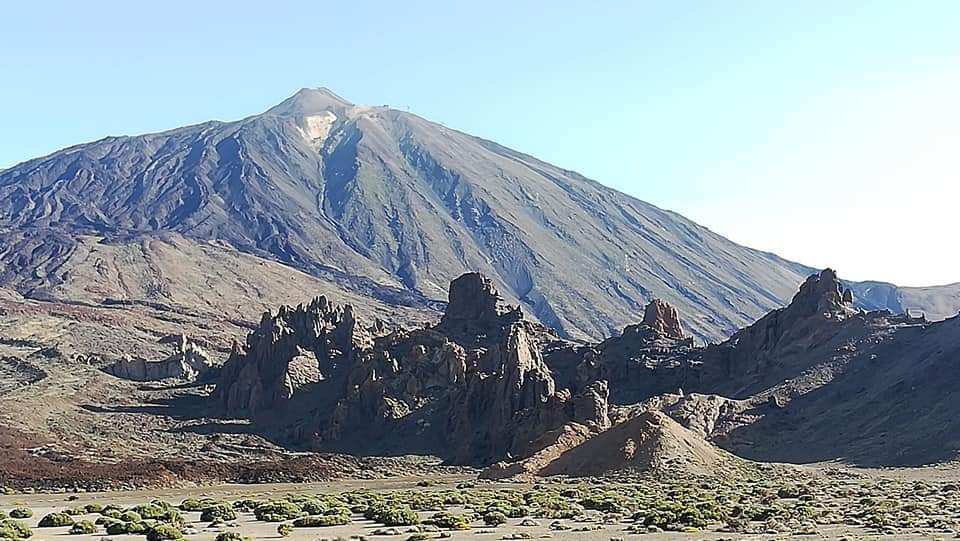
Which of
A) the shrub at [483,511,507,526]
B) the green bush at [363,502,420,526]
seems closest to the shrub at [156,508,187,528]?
the green bush at [363,502,420,526]

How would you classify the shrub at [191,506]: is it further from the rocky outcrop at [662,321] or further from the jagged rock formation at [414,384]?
the rocky outcrop at [662,321]

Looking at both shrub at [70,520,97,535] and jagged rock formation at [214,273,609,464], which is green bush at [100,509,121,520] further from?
jagged rock formation at [214,273,609,464]

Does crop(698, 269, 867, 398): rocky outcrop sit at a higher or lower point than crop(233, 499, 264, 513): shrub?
higher

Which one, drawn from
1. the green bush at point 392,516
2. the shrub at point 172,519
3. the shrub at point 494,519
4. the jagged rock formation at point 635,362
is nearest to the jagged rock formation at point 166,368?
the jagged rock formation at point 635,362

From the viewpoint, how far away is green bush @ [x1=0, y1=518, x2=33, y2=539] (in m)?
30.4

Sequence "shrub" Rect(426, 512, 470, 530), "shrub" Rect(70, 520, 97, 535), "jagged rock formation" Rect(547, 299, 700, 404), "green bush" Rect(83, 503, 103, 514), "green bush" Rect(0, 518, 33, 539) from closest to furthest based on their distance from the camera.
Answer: "green bush" Rect(0, 518, 33, 539) → "shrub" Rect(70, 520, 97, 535) → "shrub" Rect(426, 512, 470, 530) → "green bush" Rect(83, 503, 103, 514) → "jagged rock formation" Rect(547, 299, 700, 404)

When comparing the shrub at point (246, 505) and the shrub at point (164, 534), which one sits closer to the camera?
the shrub at point (164, 534)

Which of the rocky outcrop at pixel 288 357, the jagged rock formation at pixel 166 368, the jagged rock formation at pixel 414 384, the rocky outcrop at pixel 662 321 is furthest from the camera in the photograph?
the jagged rock formation at pixel 166 368

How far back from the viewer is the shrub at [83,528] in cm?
3378

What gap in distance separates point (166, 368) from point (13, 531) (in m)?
99.5

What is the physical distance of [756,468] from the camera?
66.1 metres

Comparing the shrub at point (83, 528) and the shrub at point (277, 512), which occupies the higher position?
the shrub at point (277, 512)

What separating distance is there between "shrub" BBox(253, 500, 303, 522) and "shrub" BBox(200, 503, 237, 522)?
962 mm

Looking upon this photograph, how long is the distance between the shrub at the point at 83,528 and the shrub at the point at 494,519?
1310cm
